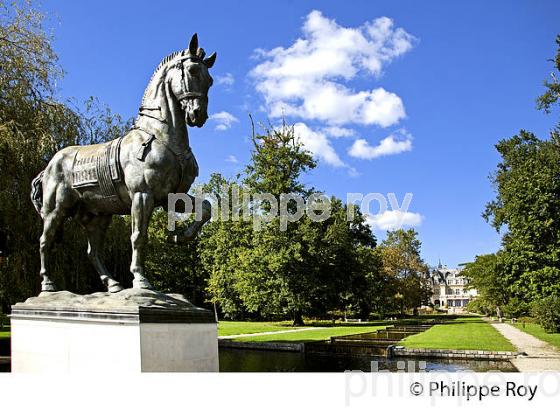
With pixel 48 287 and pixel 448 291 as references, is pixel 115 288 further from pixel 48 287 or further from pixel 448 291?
pixel 448 291

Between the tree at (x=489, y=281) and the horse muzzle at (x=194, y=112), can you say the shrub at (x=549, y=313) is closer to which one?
the tree at (x=489, y=281)

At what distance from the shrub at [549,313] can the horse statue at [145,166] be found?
23.0m

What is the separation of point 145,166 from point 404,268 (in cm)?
5973

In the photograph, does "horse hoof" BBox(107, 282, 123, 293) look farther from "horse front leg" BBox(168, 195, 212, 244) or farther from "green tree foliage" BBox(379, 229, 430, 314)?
"green tree foliage" BBox(379, 229, 430, 314)

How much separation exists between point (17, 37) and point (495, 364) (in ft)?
54.6

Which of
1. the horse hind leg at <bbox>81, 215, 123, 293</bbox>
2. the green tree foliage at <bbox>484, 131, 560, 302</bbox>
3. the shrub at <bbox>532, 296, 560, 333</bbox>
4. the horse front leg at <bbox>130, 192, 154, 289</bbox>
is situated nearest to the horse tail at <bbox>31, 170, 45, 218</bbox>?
the horse hind leg at <bbox>81, 215, 123, 293</bbox>

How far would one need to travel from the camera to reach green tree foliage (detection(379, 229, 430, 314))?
5678 centimetres

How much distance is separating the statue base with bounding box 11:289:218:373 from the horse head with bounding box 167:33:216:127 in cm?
229

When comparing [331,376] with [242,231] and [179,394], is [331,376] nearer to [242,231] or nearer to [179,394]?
[179,394]

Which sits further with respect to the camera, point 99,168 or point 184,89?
point 99,168

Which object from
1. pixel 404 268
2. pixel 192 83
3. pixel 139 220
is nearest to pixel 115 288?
pixel 139 220

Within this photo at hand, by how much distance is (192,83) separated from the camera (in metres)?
6.78

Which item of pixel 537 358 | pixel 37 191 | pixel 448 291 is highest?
pixel 37 191

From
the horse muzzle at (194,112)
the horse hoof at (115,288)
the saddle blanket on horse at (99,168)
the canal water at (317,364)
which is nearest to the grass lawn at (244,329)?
the canal water at (317,364)
